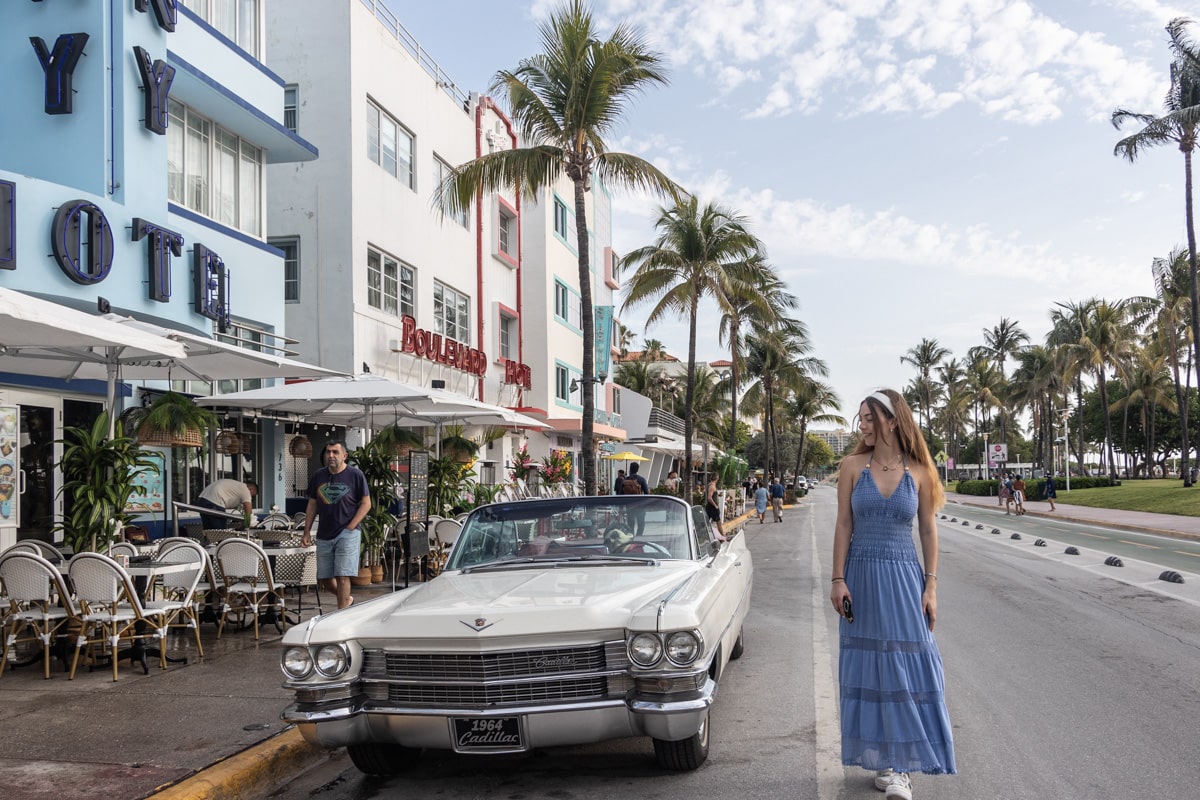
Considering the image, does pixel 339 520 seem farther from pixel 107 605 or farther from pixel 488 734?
pixel 488 734

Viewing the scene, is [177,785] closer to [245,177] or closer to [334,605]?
[334,605]

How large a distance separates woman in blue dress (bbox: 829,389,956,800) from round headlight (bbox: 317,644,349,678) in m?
2.33

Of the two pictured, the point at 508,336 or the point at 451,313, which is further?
the point at 508,336

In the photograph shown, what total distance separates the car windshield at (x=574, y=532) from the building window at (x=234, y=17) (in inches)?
464

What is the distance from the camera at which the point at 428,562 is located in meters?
13.4

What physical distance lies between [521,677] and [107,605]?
14.5 feet

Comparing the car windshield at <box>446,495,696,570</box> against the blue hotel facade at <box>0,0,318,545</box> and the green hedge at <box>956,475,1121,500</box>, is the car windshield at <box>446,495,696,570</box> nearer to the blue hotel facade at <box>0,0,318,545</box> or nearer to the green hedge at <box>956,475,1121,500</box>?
the blue hotel facade at <box>0,0,318,545</box>

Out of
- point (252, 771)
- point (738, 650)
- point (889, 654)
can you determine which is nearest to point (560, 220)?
point (738, 650)

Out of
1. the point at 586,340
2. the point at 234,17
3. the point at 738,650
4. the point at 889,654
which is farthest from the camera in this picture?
the point at 586,340

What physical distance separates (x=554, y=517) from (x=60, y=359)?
5310 mm

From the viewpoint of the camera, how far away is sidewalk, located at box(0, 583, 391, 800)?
4.92 metres

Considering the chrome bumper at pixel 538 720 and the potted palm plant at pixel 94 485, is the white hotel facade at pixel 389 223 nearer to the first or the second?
the potted palm plant at pixel 94 485

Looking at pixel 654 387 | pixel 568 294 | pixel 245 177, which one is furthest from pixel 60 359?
pixel 654 387

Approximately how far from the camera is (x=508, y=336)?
1179 inches
